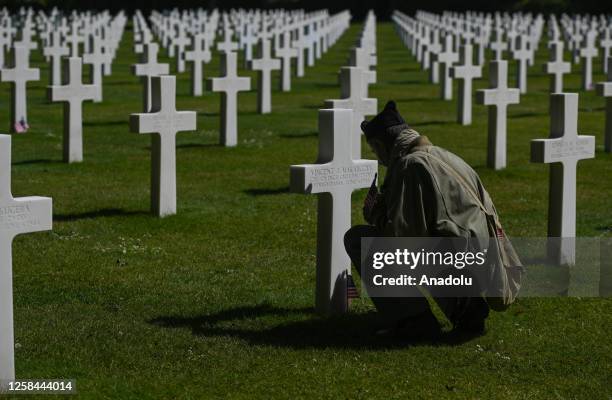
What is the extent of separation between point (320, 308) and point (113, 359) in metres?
1.42

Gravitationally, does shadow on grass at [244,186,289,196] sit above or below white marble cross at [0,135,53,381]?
below

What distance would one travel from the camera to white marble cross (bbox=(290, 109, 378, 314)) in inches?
280

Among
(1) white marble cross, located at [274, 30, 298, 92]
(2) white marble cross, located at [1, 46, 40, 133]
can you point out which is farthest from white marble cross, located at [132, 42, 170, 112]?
(1) white marble cross, located at [274, 30, 298, 92]

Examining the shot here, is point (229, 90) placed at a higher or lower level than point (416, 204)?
higher

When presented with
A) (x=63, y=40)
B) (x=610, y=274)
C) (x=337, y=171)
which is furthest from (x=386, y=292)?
(x=63, y=40)

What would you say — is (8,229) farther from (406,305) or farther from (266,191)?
(266,191)

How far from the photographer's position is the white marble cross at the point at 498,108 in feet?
44.4

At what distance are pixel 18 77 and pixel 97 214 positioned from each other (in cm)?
571

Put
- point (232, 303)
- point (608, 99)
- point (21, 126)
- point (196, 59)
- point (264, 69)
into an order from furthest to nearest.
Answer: point (196, 59), point (264, 69), point (21, 126), point (608, 99), point (232, 303)

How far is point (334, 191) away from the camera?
7188mm

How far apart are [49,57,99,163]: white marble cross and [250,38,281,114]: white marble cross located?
5.76 metres

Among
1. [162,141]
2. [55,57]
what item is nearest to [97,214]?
[162,141]

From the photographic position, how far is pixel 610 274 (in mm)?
8672

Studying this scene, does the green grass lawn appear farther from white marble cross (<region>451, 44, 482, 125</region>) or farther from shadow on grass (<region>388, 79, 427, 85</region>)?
shadow on grass (<region>388, 79, 427, 85</region>)
